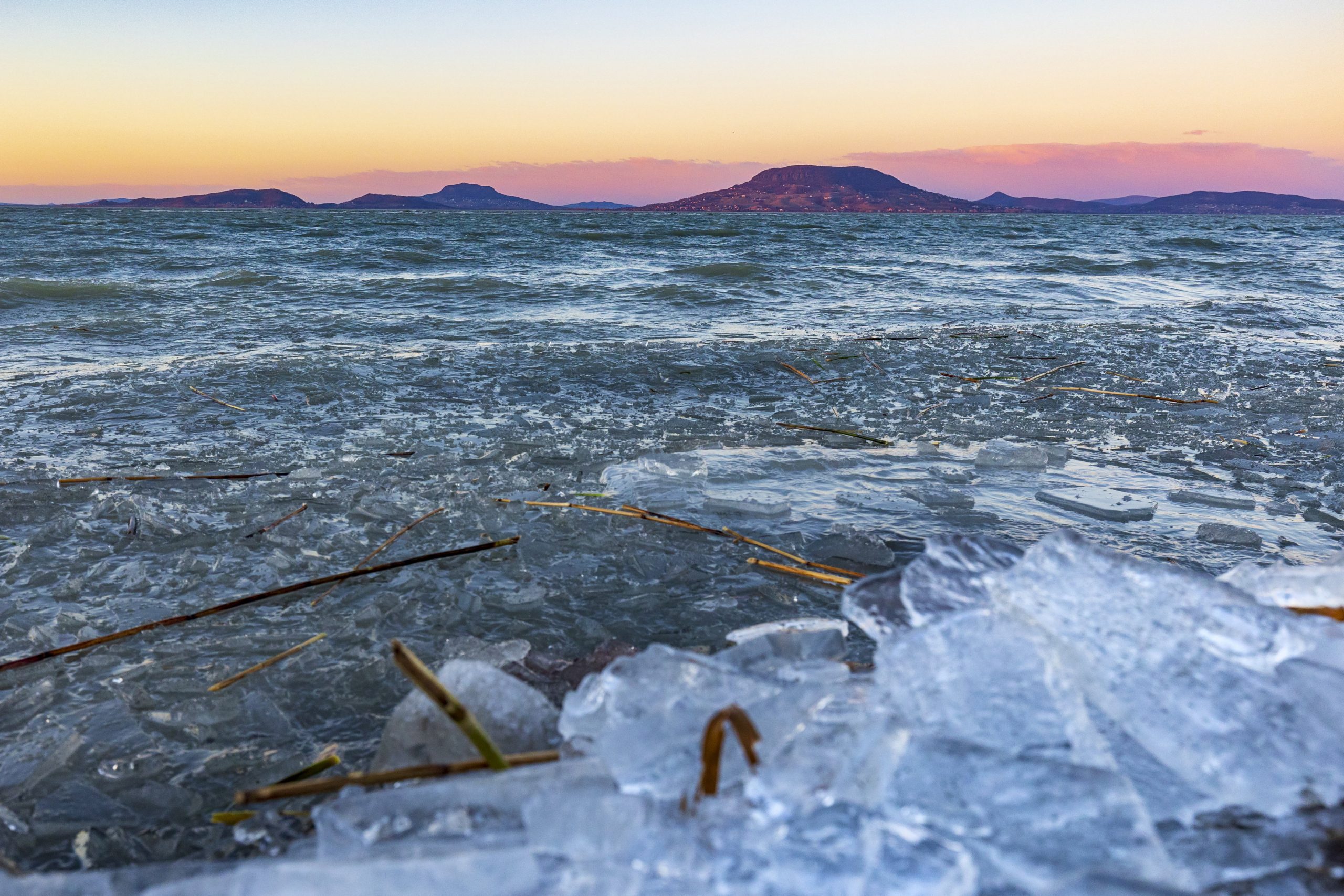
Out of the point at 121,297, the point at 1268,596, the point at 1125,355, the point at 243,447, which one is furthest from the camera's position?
the point at 121,297

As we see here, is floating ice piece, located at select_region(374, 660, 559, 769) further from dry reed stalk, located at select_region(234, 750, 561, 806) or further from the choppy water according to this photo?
the choppy water

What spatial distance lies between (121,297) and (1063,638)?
9129 millimetres

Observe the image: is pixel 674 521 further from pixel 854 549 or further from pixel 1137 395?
pixel 1137 395

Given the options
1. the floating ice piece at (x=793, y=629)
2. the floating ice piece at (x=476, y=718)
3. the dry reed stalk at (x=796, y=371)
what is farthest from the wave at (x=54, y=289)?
the floating ice piece at (x=793, y=629)

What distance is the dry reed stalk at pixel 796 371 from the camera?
4.59 metres

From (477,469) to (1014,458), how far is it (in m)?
1.93

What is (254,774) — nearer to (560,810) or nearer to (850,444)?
(560,810)

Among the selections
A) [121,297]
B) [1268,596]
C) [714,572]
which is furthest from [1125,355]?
[121,297]

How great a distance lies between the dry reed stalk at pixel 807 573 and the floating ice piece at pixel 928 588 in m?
0.88

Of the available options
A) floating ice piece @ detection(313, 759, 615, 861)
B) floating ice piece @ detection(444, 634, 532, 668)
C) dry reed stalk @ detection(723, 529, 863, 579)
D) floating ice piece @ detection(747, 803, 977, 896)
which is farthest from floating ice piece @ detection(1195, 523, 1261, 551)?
floating ice piece @ detection(313, 759, 615, 861)

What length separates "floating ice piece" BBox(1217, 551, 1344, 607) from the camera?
3.34 ft

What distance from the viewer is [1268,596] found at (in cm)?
105

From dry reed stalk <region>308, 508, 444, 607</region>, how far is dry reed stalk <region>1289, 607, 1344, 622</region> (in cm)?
184

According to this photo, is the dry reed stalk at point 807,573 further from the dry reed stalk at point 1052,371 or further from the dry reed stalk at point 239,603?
the dry reed stalk at point 1052,371
